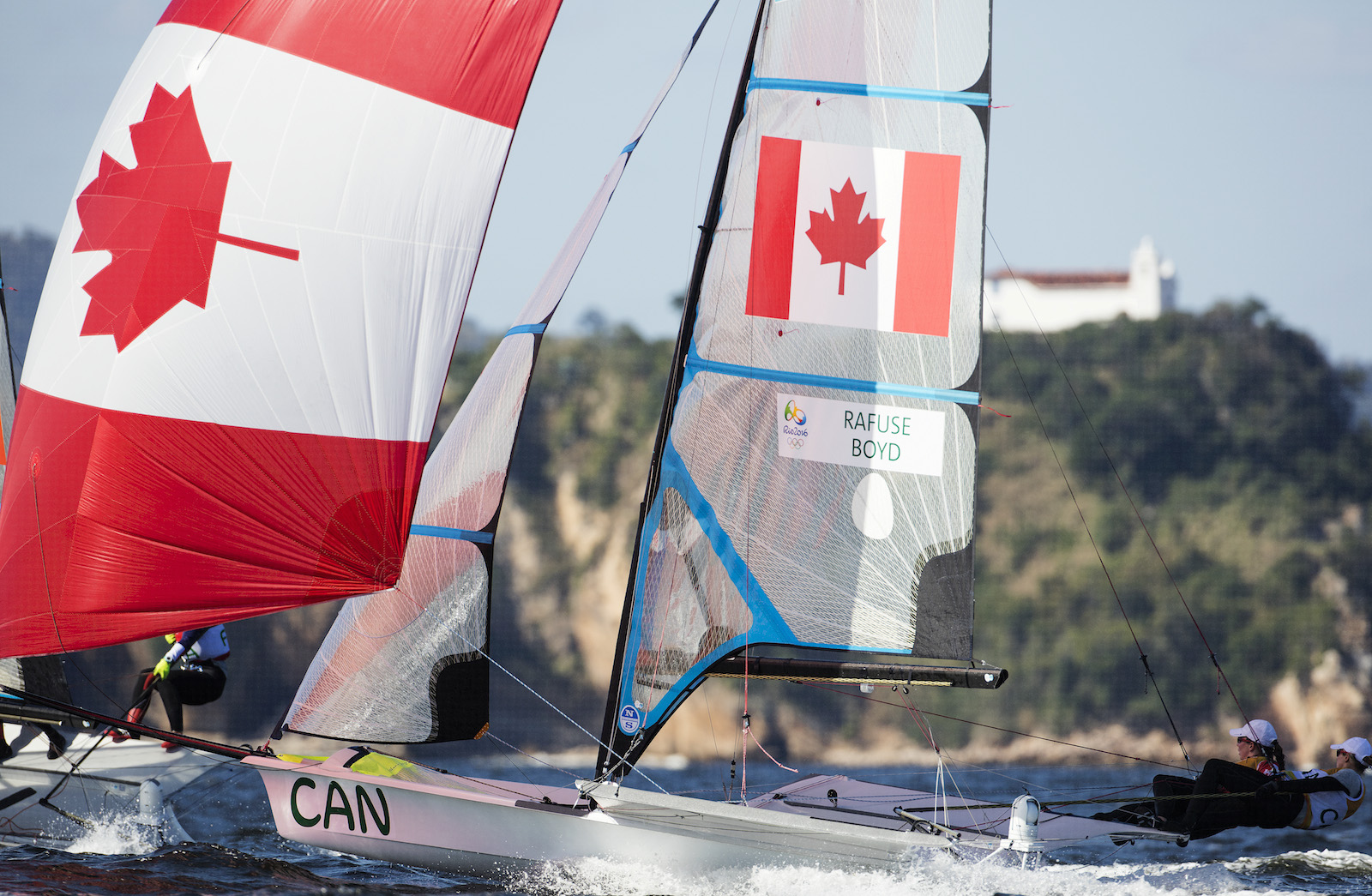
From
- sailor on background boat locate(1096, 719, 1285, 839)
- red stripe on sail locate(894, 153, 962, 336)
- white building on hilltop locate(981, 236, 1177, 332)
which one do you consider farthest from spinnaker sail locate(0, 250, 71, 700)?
white building on hilltop locate(981, 236, 1177, 332)

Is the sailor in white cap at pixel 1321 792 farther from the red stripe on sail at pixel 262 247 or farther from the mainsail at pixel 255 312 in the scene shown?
the red stripe on sail at pixel 262 247

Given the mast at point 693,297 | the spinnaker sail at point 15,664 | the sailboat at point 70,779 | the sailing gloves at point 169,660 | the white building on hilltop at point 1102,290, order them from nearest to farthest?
the mast at point 693,297, the sailboat at point 70,779, the sailing gloves at point 169,660, the spinnaker sail at point 15,664, the white building on hilltop at point 1102,290

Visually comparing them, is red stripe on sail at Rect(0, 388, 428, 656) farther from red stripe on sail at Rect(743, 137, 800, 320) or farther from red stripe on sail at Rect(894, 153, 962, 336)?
red stripe on sail at Rect(894, 153, 962, 336)

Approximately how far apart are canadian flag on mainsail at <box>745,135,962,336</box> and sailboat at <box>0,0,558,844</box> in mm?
1595

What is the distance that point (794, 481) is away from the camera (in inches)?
313

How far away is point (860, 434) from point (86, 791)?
5.45 m

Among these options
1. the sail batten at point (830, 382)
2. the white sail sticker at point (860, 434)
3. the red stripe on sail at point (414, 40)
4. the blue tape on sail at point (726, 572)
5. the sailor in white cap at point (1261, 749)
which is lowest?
the sailor in white cap at point (1261, 749)

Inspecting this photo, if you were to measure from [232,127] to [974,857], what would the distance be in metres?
5.58

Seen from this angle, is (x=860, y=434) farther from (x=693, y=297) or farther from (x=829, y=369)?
(x=693, y=297)

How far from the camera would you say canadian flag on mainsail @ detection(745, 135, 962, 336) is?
26.0 feet

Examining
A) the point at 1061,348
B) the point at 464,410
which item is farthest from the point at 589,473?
the point at 464,410

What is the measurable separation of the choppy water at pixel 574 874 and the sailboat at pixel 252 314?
1.05 m

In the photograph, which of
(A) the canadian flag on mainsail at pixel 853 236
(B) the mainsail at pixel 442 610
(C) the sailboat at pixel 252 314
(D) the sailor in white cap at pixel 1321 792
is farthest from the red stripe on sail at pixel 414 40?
(D) the sailor in white cap at pixel 1321 792

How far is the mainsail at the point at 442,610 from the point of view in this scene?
7.98 m
